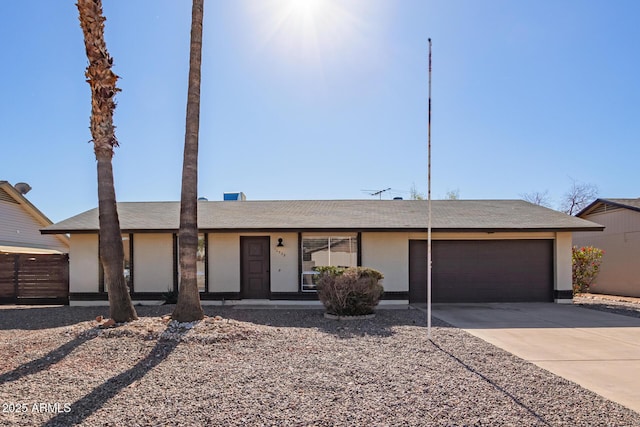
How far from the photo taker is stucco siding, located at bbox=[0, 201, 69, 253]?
19453mm

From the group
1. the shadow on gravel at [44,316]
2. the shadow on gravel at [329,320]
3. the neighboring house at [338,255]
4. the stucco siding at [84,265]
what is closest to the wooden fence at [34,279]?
the stucco siding at [84,265]

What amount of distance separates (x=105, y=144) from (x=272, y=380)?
6.16 meters

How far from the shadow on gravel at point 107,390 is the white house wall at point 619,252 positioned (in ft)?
55.3

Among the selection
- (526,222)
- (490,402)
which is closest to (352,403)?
(490,402)

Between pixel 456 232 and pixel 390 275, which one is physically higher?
pixel 456 232

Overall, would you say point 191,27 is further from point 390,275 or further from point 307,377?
point 390,275

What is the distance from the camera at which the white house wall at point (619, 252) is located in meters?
16.7

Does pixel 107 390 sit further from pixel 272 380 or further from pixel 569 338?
pixel 569 338

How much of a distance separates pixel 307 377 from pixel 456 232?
8698mm

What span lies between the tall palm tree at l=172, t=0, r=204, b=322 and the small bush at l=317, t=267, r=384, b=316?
2.90 metres

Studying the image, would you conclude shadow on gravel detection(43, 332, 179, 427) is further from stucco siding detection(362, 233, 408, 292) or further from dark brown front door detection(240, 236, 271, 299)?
stucco siding detection(362, 233, 408, 292)

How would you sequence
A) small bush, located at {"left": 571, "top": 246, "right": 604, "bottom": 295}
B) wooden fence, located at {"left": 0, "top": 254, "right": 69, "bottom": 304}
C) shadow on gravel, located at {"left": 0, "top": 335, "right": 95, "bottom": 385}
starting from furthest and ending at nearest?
small bush, located at {"left": 571, "top": 246, "right": 604, "bottom": 295} < wooden fence, located at {"left": 0, "top": 254, "right": 69, "bottom": 304} < shadow on gravel, located at {"left": 0, "top": 335, "right": 95, "bottom": 385}

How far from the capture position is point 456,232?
43.1 ft

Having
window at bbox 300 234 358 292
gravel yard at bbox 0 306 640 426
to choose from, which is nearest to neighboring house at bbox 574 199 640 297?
window at bbox 300 234 358 292
